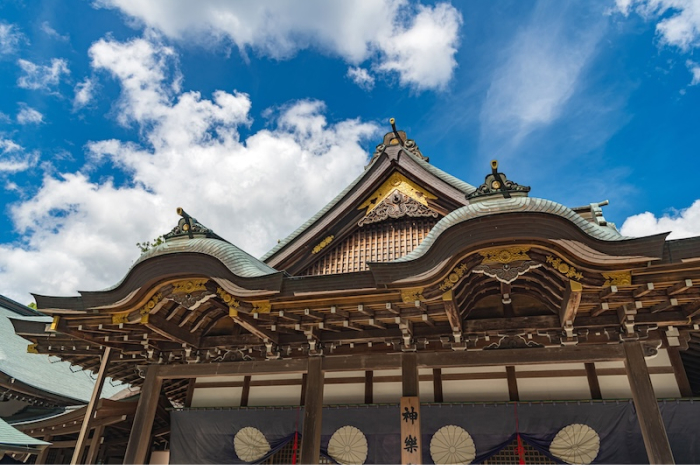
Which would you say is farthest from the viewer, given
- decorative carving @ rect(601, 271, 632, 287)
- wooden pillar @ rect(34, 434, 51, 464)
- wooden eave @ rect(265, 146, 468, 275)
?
wooden pillar @ rect(34, 434, 51, 464)

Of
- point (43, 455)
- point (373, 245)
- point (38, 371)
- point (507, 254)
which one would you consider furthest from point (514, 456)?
point (38, 371)

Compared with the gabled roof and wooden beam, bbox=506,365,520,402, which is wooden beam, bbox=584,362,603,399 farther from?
the gabled roof

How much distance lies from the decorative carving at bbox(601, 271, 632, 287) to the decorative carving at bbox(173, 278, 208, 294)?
249 inches

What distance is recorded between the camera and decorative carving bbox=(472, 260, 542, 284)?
626 centimetres

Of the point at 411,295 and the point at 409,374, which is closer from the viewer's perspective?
the point at 411,295

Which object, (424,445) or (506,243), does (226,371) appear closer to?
(424,445)

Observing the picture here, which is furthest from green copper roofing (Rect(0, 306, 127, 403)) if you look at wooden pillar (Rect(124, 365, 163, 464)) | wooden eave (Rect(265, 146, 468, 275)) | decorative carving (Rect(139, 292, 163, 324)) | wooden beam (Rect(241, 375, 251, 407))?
wooden eave (Rect(265, 146, 468, 275))

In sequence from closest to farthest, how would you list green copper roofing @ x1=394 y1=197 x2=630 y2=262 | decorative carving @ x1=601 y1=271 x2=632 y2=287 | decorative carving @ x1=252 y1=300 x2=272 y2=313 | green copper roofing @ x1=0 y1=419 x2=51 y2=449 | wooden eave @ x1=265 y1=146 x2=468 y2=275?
green copper roofing @ x1=394 y1=197 x2=630 y2=262 < decorative carving @ x1=601 y1=271 x2=632 y2=287 < decorative carving @ x1=252 y1=300 x2=272 y2=313 < green copper roofing @ x1=0 y1=419 x2=51 y2=449 < wooden eave @ x1=265 y1=146 x2=468 y2=275

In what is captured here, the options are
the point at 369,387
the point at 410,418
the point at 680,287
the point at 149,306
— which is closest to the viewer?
the point at 680,287

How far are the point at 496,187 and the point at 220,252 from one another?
4.69m

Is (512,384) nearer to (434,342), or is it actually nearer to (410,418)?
(434,342)

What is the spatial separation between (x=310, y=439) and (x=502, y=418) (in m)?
3.72

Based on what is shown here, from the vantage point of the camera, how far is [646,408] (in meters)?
6.48

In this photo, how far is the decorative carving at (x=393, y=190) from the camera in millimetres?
11172
